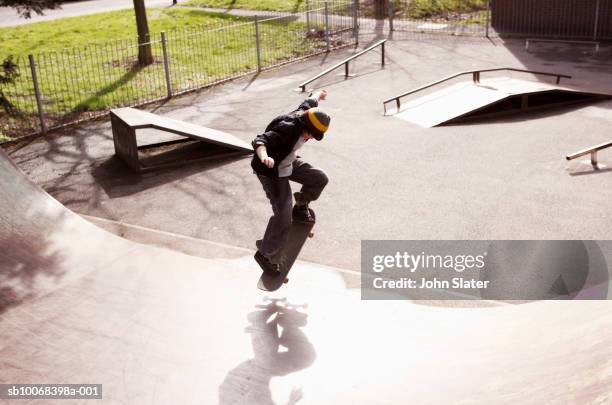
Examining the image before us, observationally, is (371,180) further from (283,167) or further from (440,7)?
(440,7)

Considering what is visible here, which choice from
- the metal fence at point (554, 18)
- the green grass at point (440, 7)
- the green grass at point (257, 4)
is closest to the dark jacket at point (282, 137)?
the metal fence at point (554, 18)

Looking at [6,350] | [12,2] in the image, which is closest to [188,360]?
[6,350]

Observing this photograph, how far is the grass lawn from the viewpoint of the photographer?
16453mm

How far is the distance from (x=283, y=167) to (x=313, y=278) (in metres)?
1.60

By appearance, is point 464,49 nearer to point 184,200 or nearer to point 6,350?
point 184,200

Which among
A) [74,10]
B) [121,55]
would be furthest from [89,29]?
[74,10]

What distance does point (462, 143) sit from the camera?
1237 centimetres

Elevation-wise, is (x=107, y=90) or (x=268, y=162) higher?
(x=268, y=162)

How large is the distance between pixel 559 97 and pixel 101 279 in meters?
10.9

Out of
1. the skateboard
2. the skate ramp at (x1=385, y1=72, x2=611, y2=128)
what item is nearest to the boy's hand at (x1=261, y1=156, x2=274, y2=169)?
the skateboard

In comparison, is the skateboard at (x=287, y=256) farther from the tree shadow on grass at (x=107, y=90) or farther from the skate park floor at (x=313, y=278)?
the tree shadow on grass at (x=107, y=90)

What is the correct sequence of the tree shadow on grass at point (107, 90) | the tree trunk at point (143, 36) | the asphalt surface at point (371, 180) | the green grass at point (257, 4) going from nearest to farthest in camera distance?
the asphalt surface at point (371, 180), the tree shadow on grass at point (107, 90), the tree trunk at point (143, 36), the green grass at point (257, 4)

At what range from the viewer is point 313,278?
7551mm

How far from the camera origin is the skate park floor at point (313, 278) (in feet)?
17.3
